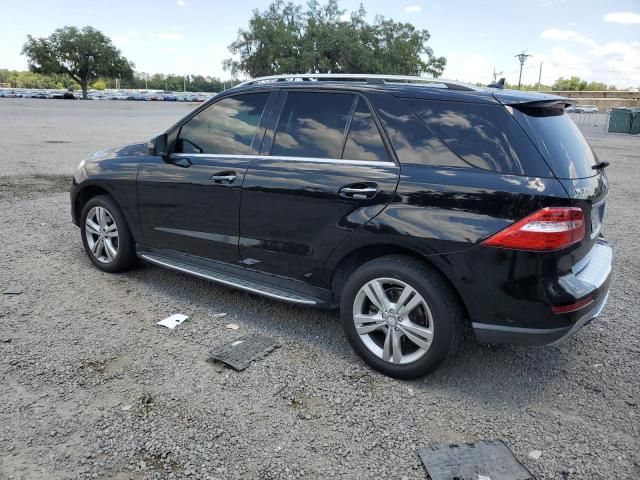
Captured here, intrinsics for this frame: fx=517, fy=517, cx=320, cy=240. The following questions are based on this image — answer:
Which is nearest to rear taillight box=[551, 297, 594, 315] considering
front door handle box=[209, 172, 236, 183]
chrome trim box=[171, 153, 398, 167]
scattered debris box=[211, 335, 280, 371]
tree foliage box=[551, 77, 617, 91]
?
chrome trim box=[171, 153, 398, 167]

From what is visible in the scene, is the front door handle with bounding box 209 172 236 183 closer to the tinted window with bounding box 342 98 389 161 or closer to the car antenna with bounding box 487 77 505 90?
the tinted window with bounding box 342 98 389 161

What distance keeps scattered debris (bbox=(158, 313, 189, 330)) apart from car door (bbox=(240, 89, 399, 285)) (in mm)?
702

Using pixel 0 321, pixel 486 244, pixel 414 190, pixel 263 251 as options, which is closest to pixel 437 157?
pixel 414 190

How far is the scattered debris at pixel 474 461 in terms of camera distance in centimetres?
251

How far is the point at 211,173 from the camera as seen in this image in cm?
404

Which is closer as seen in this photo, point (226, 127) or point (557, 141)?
point (557, 141)

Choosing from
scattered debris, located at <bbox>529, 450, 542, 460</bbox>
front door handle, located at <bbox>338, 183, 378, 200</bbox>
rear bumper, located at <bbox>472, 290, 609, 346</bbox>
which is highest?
Answer: front door handle, located at <bbox>338, 183, 378, 200</bbox>

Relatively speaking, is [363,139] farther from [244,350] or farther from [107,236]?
[107,236]

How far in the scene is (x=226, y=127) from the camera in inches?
163

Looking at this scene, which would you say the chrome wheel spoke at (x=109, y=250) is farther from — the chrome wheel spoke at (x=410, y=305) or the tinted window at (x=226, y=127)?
the chrome wheel spoke at (x=410, y=305)

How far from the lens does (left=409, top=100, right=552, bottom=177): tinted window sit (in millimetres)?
2883

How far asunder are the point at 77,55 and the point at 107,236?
91.3 metres

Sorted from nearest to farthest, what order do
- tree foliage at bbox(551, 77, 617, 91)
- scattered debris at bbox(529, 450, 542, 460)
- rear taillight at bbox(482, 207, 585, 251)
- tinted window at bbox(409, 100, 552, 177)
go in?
scattered debris at bbox(529, 450, 542, 460)
rear taillight at bbox(482, 207, 585, 251)
tinted window at bbox(409, 100, 552, 177)
tree foliage at bbox(551, 77, 617, 91)

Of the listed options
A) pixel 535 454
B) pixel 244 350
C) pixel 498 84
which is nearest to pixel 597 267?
pixel 535 454
